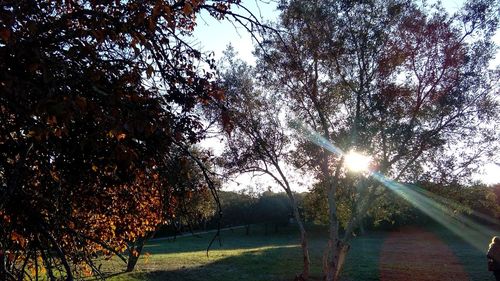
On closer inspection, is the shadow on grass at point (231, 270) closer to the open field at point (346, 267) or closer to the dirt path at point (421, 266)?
the open field at point (346, 267)

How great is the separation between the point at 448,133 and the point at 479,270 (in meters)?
10.3

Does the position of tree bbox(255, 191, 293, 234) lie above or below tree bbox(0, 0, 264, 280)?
above

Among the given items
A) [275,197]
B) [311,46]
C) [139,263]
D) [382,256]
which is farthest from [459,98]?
[275,197]

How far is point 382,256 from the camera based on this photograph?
30516 millimetres

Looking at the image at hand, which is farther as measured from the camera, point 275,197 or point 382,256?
point 275,197

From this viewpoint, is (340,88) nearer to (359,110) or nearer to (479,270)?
(359,110)

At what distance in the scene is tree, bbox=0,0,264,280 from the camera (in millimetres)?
3398

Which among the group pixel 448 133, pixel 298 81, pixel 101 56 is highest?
pixel 298 81

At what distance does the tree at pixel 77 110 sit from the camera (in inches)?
134

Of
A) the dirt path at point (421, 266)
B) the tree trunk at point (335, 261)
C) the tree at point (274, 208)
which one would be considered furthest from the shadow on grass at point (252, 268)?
the tree at point (274, 208)

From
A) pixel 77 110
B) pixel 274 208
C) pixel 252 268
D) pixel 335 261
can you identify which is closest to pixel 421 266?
pixel 252 268

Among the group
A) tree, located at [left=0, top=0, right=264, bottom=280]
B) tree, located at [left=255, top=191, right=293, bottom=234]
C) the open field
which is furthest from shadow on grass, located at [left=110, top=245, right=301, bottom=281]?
tree, located at [left=255, top=191, right=293, bottom=234]

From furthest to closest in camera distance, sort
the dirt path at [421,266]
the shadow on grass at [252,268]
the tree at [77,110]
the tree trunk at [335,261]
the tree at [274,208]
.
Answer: the tree at [274,208]
the shadow on grass at [252,268]
the dirt path at [421,266]
the tree trunk at [335,261]
the tree at [77,110]

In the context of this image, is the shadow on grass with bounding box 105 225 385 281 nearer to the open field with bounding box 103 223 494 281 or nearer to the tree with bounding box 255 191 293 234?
the open field with bounding box 103 223 494 281
